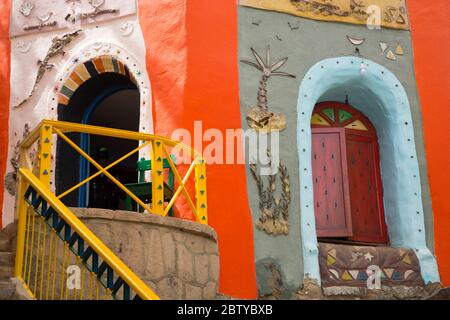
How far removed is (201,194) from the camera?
6.74 meters

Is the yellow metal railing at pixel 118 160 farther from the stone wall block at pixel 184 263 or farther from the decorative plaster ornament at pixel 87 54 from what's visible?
the decorative plaster ornament at pixel 87 54

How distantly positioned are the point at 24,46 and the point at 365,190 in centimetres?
530

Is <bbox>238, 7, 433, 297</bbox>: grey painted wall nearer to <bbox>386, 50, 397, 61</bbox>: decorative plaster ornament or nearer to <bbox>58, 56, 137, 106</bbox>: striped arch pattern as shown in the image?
<bbox>386, 50, 397, 61</bbox>: decorative plaster ornament

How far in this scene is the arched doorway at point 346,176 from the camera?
29.6 ft

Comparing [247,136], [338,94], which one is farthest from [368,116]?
[247,136]

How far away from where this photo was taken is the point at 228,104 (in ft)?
27.4

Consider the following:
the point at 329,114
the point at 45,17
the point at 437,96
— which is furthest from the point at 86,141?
the point at 437,96

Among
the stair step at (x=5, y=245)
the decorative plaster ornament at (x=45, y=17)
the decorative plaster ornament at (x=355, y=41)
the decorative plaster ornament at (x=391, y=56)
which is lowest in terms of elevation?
the stair step at (x=5, y=245)

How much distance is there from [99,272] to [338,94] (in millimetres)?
6105

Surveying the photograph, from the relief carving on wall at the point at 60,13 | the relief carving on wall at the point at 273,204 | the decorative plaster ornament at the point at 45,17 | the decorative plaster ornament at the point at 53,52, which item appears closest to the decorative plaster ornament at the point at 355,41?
the relief carving on wall at the point at 273,204

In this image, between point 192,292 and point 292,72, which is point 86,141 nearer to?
point 292,72

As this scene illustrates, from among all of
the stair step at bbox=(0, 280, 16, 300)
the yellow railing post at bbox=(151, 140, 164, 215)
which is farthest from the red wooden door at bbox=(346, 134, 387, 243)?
the stair step at bbox=(0, 280, 16, 300)

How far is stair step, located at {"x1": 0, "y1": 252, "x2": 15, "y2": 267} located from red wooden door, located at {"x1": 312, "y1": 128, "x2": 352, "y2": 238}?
15.9 feet

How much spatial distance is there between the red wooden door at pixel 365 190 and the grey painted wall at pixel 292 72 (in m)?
0.68
